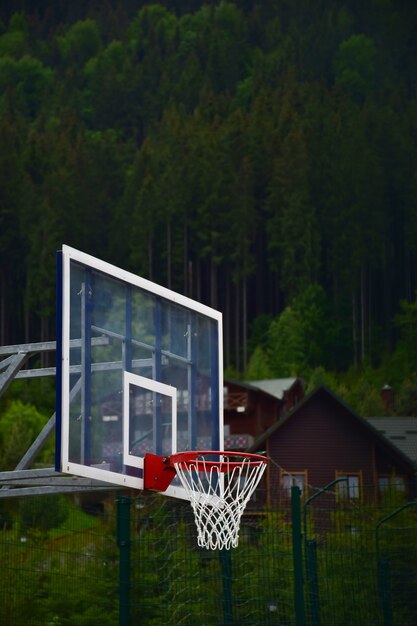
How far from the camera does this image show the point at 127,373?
33.3 feet

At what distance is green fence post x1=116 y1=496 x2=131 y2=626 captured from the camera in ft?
36.2

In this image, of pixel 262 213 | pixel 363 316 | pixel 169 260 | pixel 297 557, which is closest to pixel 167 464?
pixel 297 557

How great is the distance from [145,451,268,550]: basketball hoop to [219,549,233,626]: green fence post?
5.26ft

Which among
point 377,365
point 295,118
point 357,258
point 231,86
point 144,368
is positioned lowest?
point 144,368

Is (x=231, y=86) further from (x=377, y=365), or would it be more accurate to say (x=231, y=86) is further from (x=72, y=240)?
(x=377, y=365)

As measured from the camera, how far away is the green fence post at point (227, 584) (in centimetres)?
1244

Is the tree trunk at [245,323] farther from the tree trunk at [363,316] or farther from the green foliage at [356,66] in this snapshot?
the green foliage at [356,66]

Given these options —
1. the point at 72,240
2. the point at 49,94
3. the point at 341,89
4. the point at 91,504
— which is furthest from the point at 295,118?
the point at 91,504

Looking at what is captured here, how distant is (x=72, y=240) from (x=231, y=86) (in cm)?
3125

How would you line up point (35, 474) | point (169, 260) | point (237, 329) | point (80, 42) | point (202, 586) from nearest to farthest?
point (35, 474) → point (202, 586) → point (237, 329) → point (169, 260) → point (80, 42)

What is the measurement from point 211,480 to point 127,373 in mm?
1434

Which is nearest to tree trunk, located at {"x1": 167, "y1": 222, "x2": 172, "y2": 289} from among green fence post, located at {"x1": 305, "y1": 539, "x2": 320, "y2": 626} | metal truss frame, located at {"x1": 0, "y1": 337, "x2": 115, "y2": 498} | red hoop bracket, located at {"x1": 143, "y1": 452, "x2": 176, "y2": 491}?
green fence post, located at {"x1": 305, "y1": 539, "x2": 320, "y2": 626}

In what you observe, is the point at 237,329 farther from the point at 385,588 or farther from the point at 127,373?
the point at 127,373

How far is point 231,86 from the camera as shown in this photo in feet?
357
